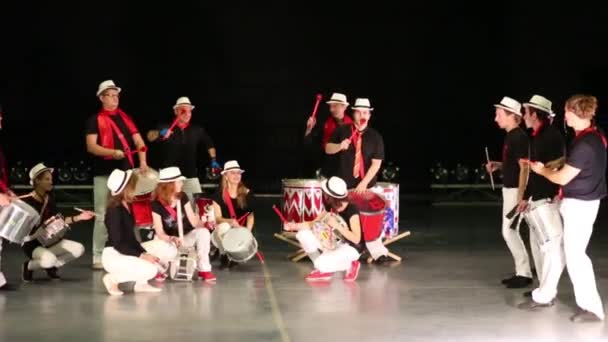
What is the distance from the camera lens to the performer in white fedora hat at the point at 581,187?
577 centimetres

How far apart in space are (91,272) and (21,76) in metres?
7.28

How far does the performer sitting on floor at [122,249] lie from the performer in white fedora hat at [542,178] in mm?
2554

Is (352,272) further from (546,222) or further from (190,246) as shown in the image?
(546,222)

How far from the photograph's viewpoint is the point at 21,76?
572 inches

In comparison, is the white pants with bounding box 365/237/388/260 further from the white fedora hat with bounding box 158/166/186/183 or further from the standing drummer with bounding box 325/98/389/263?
the white fedora hat with bounding box 158/166/186/183

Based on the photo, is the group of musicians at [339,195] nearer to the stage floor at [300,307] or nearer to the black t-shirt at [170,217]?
the black t-shirt at [170,217]

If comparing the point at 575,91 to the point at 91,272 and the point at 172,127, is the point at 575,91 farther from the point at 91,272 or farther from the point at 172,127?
the point at 91,272

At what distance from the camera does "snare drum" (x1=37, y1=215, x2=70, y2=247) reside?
287 inches

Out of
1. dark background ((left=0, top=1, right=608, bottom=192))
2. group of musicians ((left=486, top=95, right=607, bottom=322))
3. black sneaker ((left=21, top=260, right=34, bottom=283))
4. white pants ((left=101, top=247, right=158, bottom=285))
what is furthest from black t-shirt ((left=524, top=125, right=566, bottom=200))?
dark background ((left=0, top=1, right=608, bottom=192))

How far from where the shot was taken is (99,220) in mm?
8188

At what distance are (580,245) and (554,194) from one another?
2.49 feet

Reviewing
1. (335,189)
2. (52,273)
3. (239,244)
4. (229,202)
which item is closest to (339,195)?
(335,189)

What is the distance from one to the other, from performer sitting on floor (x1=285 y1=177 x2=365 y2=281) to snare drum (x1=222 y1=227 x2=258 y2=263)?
39 cm

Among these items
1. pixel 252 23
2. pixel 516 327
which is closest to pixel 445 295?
pixel 516 327
